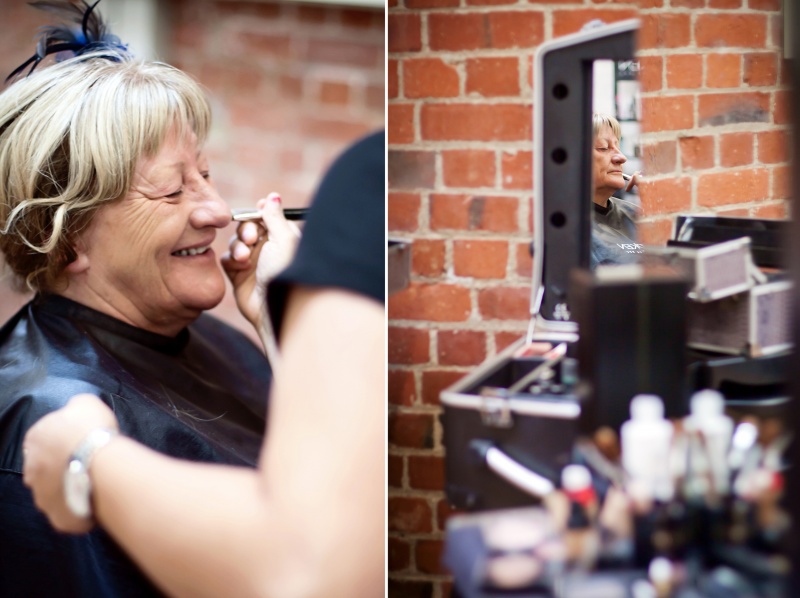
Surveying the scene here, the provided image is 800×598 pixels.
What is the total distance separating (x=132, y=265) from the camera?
1431 millimetres

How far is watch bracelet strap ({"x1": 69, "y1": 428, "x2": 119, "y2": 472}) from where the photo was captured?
119 centimetres

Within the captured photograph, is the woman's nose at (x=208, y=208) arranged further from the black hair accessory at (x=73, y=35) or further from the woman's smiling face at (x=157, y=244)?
the black hair accessory at (x=73, y=35)

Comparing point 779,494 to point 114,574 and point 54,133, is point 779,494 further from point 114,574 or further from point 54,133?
point 54,133

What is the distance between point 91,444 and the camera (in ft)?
3.96

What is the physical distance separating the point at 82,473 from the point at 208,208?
0.50 m

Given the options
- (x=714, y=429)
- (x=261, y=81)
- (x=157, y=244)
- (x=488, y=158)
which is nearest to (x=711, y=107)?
(x=488, y=158)

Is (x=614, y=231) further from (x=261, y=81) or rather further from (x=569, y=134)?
(x=261, y=81)

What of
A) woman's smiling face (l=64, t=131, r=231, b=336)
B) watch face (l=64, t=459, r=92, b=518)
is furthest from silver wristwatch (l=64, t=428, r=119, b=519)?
woman's smiling face (l=64, t=131, r=231, b=336)

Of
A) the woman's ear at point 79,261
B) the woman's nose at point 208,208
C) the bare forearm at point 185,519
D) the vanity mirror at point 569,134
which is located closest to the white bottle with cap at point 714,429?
the vanity mirror at point 569,134

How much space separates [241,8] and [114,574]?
991 millimetres

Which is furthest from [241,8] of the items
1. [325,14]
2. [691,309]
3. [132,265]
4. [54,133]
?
[691,309]

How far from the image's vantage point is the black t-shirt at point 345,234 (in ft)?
3.24

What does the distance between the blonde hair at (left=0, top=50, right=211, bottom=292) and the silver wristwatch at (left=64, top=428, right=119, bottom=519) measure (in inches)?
14.8

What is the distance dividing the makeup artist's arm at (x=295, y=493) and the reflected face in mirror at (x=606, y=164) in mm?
366
